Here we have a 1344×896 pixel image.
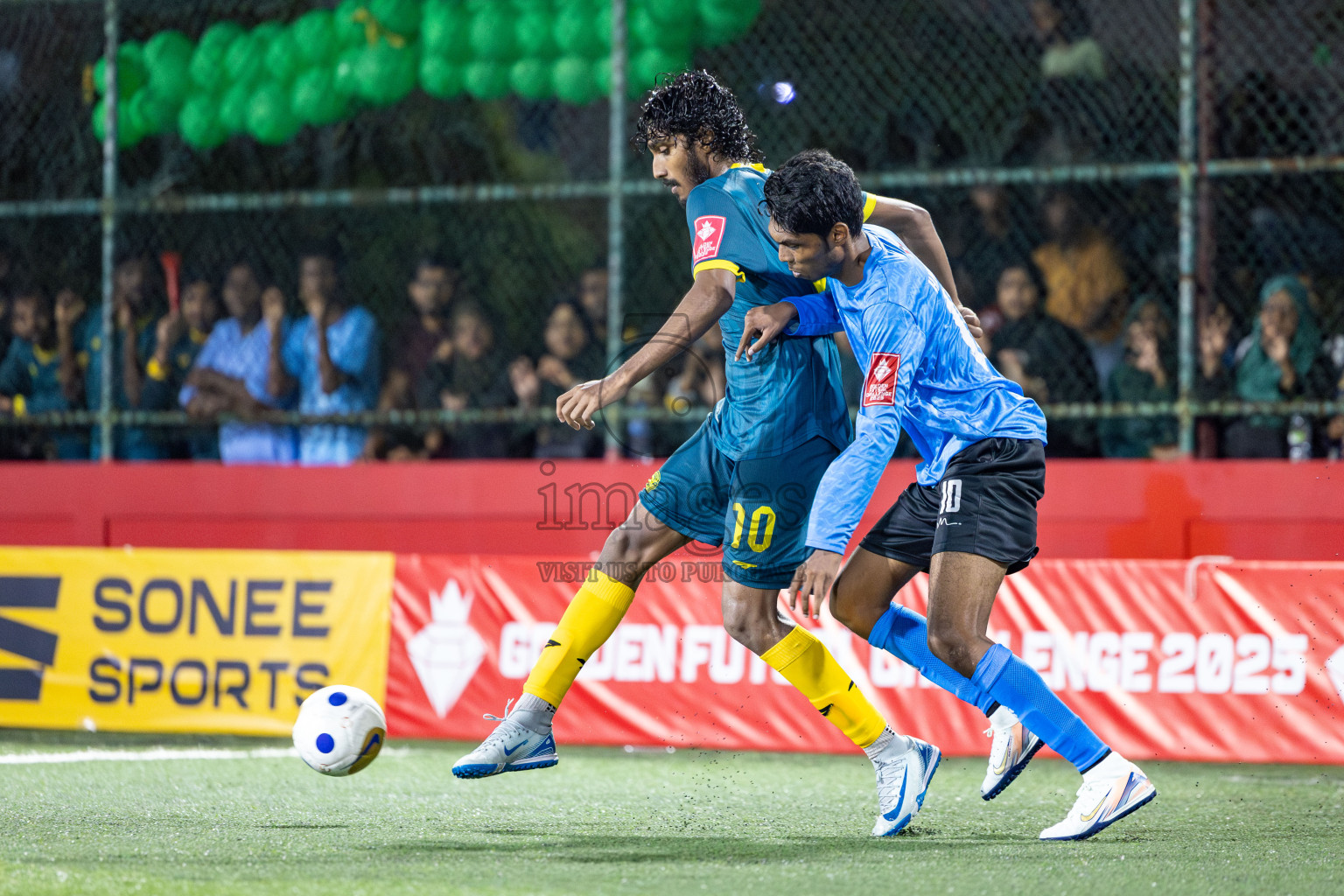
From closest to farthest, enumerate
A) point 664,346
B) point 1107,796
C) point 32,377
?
point 1107,796, point 664,346, point 32,377

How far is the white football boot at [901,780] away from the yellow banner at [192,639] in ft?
12.0

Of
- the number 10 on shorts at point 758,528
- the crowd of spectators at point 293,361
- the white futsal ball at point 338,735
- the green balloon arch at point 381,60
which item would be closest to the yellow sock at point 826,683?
the number 10 on shorts at point 758,528

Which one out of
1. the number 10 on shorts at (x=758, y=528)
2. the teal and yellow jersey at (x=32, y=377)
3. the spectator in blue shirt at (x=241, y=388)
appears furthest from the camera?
the teal and yellow jersey at (x=32, y=377)

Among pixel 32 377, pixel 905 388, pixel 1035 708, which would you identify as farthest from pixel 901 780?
pixel 32 377

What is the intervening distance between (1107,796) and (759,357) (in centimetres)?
161

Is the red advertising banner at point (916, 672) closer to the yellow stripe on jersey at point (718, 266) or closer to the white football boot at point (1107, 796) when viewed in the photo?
the white football boot at point (1107, 796)

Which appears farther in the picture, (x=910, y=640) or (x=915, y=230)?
(x=915, y=230)

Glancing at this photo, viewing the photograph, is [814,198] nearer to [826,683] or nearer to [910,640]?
[910,640]

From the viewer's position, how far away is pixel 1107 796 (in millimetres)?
4605

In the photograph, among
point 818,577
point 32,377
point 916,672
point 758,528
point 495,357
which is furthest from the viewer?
point 32,377

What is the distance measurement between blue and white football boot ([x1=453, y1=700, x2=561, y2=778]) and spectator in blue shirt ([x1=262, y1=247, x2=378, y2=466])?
14.7 ft

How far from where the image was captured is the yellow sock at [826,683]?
507 centimetres

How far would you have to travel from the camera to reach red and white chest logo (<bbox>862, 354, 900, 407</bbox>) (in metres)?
4.45

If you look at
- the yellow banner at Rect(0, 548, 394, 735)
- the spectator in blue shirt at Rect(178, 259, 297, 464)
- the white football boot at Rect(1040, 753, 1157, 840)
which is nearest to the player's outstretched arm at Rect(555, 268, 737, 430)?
the white football boot at Rect(1040, 753, 1157, 840)
